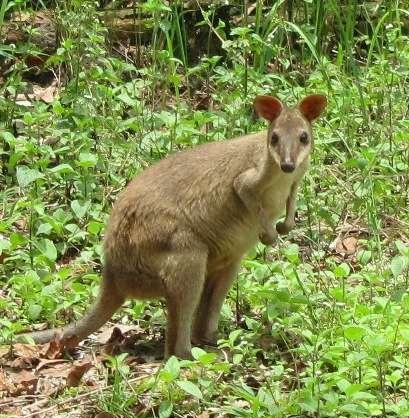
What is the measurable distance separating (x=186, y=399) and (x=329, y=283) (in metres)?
1.47

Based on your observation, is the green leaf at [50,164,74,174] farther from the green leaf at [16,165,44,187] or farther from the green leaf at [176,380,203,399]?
the green leaf at [176,380,203,399]

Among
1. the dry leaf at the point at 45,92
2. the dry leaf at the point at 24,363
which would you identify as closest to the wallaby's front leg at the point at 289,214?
the dry leaf at the point at 24,363

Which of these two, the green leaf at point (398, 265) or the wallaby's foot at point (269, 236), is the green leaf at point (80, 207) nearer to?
the wallaby's foot at point (269, 236)

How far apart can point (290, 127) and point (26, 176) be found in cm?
187

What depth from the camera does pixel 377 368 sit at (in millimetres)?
5516

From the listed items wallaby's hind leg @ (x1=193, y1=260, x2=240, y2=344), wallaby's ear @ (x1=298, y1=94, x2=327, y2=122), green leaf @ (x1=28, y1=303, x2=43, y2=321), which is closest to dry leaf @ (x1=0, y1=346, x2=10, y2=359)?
green leaf @ (x1=28, y1=303, x2=43, y2=321)

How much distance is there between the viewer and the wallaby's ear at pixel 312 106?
6496 millimetres

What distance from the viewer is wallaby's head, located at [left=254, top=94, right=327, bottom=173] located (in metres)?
6.30

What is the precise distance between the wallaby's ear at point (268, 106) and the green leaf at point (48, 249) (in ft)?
4.93

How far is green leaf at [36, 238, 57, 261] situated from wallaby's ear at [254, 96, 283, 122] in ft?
4.93

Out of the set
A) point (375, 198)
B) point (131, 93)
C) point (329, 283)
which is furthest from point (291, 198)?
point (131, 93)

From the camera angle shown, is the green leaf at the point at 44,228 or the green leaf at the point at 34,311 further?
the green leaf at the point at 44,228

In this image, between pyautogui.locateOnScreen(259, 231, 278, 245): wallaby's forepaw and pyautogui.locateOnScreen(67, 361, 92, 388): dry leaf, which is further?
pyautogui.locateOnScreen(259, 231, 278, 245): wallaby's forepaw

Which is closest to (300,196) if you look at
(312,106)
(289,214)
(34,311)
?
(289,214)
